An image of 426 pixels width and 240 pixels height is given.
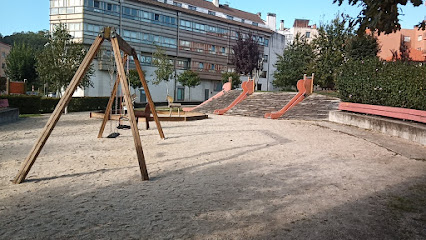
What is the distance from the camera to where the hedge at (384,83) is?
1182 centimetres

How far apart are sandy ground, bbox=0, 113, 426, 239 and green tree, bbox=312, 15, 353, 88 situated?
26718mm

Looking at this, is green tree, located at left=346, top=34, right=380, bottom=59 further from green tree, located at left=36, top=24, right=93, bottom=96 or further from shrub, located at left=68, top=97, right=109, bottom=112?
green tree, located at left=36, top=24, right=93, bottom=96

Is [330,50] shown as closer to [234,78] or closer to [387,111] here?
[234,78]

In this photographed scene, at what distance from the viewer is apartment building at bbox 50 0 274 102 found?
139 feet

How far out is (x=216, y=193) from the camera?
494 cm

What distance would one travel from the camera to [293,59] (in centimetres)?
4369

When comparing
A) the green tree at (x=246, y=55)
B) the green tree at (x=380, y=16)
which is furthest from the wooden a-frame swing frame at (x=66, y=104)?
the green tree at (x=246, y=55)

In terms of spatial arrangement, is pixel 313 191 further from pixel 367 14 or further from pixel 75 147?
pixel 75 147

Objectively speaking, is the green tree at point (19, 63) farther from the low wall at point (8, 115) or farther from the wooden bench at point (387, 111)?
the wooden bench at point (387, 111)

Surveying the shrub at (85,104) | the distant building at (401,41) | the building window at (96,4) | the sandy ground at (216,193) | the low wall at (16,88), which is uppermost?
the building window at (96,4)

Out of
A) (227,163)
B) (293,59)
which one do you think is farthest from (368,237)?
(293,59)

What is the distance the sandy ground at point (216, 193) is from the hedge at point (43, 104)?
13580 millimetres

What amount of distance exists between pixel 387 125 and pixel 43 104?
66.5ft

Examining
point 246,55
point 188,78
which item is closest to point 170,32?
point 188,78
